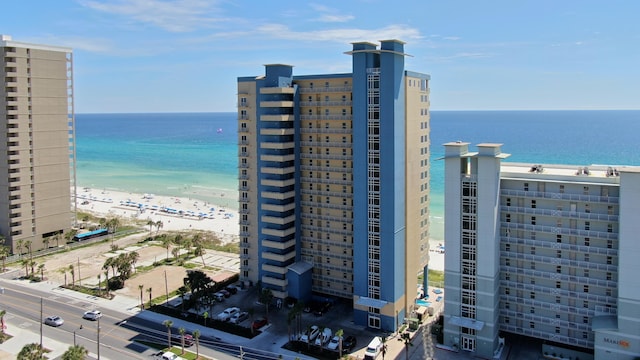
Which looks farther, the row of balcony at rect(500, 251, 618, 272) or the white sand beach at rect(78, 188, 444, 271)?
the white sand beach at rect(78, 188, 444, 271)

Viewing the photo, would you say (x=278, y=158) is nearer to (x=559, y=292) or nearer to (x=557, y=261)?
(x=557, y=261)

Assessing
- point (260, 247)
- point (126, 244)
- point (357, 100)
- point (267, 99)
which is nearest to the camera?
point (357, 100)

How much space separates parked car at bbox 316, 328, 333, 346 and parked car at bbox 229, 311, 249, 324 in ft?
35.1

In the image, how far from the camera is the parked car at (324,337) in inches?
2072

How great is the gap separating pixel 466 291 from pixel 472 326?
3.38 metres

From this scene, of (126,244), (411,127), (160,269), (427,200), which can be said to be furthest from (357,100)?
(126,244)

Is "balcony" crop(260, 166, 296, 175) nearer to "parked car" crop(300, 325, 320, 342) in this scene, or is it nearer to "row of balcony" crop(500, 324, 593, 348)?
"parked car" crop(300, 325, 320, 342)

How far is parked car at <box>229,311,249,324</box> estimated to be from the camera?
59.8 metres

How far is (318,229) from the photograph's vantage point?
65688 millimetres

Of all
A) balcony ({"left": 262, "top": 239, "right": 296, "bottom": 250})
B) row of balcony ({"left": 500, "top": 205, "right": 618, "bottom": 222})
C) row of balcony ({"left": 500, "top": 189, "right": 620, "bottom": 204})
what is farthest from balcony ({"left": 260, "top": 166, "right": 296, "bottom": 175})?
row of balcony ({"left": 500, "top": 205, "right": 618, "bottom": 222})

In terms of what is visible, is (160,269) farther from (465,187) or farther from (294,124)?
(465,187)

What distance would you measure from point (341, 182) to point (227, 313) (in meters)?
20.8

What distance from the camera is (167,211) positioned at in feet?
423

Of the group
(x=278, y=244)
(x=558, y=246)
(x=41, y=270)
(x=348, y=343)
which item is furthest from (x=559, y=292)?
(x=41, y=270)
